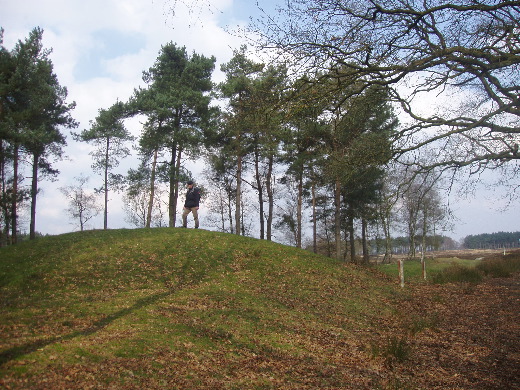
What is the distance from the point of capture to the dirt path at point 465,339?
21.2 feet

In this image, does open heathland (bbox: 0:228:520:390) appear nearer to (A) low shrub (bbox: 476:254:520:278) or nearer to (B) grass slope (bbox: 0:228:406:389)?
(B) grass slope (bbox: 0:228:406:389)

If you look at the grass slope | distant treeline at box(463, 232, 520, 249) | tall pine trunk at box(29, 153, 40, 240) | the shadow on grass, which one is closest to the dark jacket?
the grass slope

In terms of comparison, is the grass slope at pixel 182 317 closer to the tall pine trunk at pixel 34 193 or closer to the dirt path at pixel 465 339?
the dirt path at pixel 465 339

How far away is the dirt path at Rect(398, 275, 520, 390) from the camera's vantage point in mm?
6468

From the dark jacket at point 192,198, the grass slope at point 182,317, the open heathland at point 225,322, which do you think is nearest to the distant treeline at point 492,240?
the open heathland at point 225,322

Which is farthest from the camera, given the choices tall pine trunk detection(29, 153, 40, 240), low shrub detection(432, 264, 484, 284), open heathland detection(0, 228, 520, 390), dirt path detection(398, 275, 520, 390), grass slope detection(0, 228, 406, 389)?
tall pine trunk detection(29, 153, 40, 240)

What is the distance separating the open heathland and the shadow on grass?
34 mm

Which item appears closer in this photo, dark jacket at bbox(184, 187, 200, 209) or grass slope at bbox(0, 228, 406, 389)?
grass slope at bbox(0, 228, 406, 389)

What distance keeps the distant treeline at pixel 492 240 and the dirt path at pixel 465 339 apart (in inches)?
4178

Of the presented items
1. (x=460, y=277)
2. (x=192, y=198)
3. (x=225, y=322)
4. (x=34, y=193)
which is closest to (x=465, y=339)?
(x=225, y=322)

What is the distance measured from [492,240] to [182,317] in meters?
130

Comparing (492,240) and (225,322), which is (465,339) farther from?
(492,240)

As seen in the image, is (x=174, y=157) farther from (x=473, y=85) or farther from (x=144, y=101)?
(x=473, y=85)

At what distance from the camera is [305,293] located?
40.9ft
